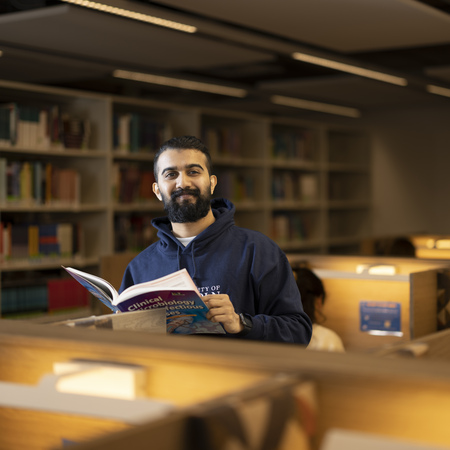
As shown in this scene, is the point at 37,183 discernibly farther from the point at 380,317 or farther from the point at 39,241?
the point at 380,317

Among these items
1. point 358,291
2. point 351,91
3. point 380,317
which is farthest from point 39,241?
point 351,91

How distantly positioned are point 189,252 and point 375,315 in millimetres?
1805

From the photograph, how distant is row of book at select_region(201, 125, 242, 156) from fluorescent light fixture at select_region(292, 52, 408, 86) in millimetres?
1331

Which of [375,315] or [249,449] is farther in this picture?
[375,315]

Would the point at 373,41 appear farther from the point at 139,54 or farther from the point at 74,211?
the point at 74,211

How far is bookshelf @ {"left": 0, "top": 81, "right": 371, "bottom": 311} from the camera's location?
525 centimetres

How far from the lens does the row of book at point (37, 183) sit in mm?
5012

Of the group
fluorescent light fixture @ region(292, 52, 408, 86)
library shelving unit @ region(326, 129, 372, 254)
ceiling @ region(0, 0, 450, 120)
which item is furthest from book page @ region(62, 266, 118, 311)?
library shelving unit @ region(326, 129, 372, 254)

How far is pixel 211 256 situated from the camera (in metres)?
2.09

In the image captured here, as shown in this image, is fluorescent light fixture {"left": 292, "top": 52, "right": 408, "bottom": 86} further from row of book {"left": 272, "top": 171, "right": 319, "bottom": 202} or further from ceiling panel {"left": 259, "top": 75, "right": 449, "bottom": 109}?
row of book {"left": 272, "top": 171, "right": 319, "bottom": 202}

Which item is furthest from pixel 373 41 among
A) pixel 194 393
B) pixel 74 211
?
pixel 194 393

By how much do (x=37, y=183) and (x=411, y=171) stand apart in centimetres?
589

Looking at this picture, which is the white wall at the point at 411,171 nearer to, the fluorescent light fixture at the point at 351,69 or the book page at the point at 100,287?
the fluorescent light fixture at the point at 351,69

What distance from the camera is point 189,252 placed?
210 cm
